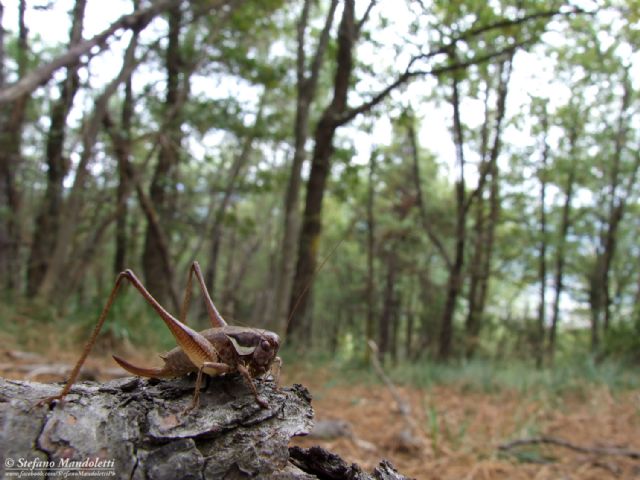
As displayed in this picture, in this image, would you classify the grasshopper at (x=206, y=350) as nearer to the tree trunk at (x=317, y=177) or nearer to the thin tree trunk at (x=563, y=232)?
the tree trunk at (x=317, y=177)

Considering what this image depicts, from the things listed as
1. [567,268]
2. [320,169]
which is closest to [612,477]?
[320,169]

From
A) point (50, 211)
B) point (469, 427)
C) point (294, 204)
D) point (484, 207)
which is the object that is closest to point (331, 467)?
point (469, 427)

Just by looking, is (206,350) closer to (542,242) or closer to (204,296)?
(204,296)

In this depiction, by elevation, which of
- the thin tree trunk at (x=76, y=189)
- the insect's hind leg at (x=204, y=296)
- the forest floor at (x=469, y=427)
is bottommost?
the forest floor at (x=469, y=427)

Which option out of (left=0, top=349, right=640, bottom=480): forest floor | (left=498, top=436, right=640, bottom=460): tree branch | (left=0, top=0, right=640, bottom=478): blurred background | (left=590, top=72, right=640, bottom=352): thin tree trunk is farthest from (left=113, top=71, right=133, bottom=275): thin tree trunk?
(left=590, top=72, right=640, bottom=352): thin tree trunk

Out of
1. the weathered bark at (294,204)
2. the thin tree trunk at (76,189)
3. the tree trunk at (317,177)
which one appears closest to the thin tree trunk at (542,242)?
the tree trunk at (317,177)
